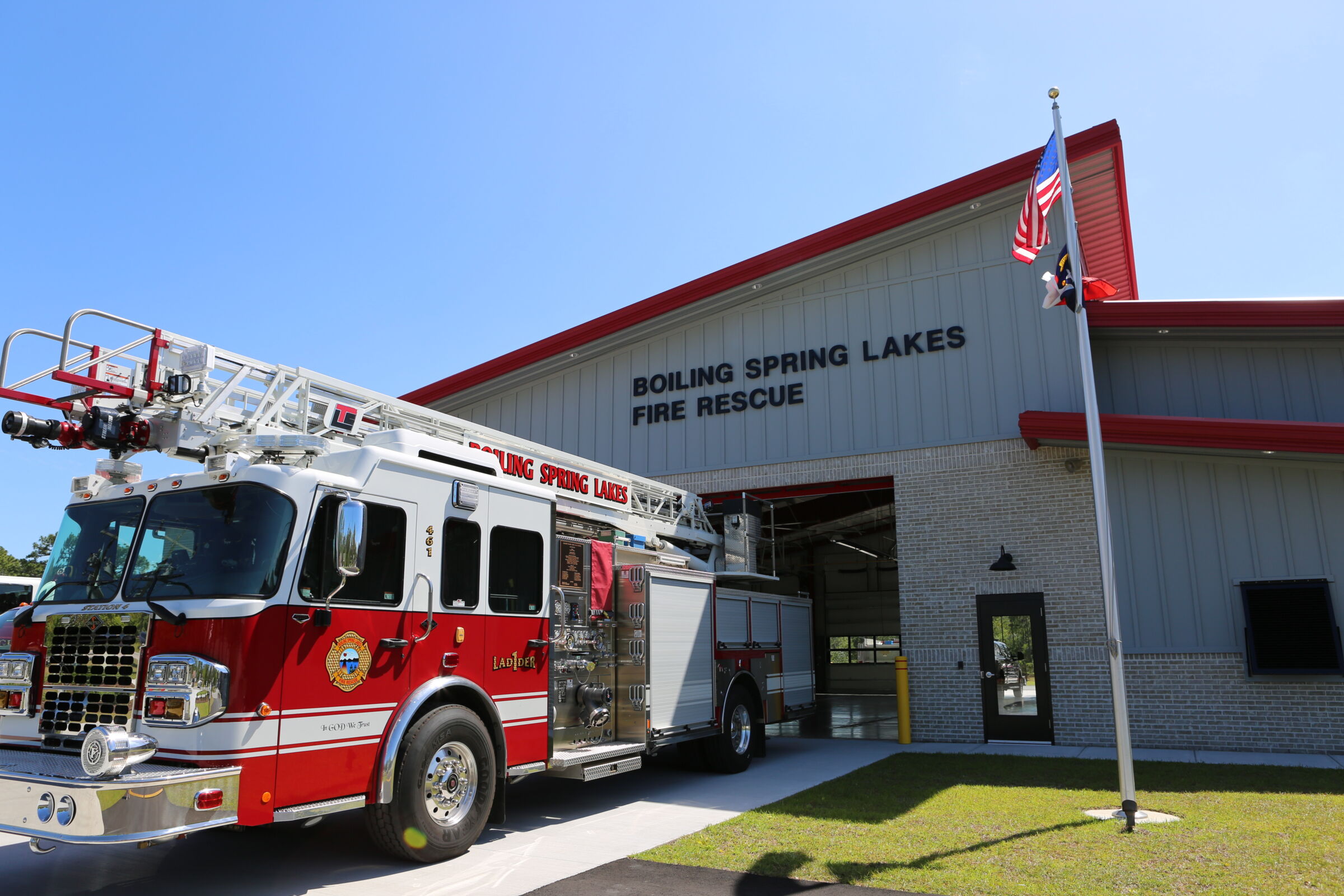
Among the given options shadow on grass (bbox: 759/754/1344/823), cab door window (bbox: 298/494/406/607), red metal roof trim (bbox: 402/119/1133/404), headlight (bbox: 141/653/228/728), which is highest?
red metal roof trim (bbox: 402/119/1133/404)

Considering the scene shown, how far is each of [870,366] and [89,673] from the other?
491 inches

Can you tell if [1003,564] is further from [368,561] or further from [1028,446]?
[368,561]

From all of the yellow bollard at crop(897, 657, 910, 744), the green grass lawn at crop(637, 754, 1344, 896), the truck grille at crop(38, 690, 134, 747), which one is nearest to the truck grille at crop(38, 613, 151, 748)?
the truck grille at crop(38, 690, 134, 747)

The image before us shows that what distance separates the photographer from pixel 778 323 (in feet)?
55.0

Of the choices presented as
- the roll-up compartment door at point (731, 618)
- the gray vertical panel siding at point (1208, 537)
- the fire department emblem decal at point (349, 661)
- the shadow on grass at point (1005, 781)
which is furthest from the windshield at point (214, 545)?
the gray vertical panel siding at point (1208, 537)

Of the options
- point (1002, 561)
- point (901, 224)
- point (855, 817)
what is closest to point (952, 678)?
point (1002, 561)

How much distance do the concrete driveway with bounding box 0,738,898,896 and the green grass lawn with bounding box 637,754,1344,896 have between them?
603 mm

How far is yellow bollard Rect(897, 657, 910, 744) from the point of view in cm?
1409

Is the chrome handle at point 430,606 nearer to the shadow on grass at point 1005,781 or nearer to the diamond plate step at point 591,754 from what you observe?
the diamond plate step at point 591,754

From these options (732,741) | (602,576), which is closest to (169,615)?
(602,576)

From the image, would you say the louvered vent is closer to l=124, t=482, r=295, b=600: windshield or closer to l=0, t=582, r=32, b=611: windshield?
l=124, t=482, r=295, b=600: windshield

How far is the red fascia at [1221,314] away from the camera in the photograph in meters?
12.9

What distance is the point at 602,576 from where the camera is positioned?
942cm

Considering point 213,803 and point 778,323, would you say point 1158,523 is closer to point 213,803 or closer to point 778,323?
point 778,323
